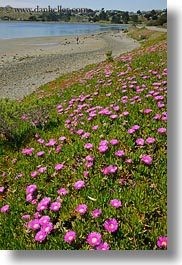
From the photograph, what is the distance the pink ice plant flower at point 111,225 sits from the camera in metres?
1.98

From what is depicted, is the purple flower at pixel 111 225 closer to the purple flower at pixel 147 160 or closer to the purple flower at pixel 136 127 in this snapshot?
the purple flower at pixel 147 160

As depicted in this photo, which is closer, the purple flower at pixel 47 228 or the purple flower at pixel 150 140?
the purple flower at pixel 47 228

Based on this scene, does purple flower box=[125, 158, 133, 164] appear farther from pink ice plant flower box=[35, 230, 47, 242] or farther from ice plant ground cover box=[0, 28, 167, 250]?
pink ice plant flower box=[35, 230, 47, 242]

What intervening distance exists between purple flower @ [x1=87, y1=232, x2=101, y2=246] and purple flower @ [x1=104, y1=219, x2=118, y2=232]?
0.07 metres

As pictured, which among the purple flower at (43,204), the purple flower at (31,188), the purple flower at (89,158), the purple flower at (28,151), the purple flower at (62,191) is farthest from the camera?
the purple flower at (28,151)

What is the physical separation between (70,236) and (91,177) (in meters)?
0.56

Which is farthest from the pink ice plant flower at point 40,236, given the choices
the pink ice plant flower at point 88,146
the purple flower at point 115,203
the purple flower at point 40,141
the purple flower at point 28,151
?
the purple flower at point 40,141

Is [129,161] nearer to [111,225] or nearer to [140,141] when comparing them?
[140,141]

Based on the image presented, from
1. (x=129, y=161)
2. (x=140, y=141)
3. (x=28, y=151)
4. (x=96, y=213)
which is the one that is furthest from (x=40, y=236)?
(x=28, y=151)

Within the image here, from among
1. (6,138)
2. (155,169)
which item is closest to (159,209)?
(155,169)

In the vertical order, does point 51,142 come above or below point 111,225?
above

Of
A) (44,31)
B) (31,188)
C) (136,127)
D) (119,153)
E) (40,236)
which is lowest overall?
(40,236)

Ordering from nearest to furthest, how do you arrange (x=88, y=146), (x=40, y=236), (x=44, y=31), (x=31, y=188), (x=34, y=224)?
(x=40, y=236), (x=34, y=224), (x=31, y=188), (x=88, y=146), (x=44, y=31)

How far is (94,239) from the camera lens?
1.97 m
